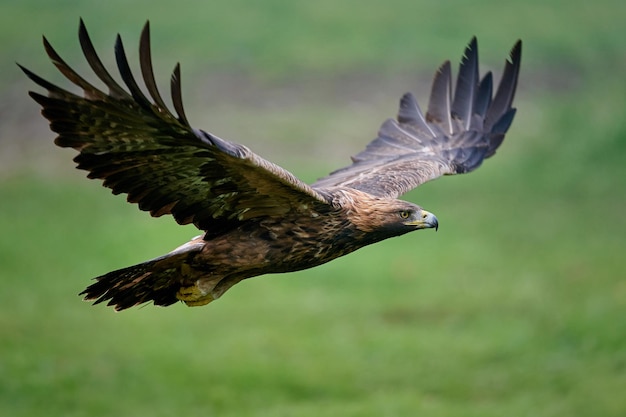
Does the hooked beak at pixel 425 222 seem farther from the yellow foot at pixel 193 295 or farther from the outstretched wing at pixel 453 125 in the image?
the outstretched wing at pixel 453 125

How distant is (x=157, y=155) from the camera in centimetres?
841

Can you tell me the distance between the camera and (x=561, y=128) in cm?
2439

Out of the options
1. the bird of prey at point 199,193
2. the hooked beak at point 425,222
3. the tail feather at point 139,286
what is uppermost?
the hooked beak at point 425,222

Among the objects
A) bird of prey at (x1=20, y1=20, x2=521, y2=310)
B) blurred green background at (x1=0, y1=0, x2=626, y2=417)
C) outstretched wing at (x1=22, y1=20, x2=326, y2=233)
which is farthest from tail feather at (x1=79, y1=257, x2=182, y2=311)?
blurred green background at (x1=0, y1=0, x2=626, y2=417)

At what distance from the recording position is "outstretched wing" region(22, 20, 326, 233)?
7.97 m

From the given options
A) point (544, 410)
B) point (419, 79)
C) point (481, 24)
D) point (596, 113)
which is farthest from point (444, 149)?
point (481, 24)

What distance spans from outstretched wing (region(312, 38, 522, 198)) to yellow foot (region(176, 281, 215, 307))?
2.42 m

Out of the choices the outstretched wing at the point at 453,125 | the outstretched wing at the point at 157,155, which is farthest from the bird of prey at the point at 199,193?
the outstretched wing at the point at 453,125

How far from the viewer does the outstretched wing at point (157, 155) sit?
7.97 metres

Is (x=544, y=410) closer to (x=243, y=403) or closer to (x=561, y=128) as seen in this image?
(x=243, y=403)

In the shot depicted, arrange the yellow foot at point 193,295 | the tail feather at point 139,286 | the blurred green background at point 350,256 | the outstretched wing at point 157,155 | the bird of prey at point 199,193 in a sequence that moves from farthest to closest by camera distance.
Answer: the blurred green background at point 350,256 < the yellow foot at point 193,295 < the tail feather at point 139,286 < the bird of prey at point 199,193 < the outstretched wing at point 157,155

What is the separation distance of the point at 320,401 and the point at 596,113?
10.8 metres

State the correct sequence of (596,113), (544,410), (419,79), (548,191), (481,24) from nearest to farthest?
(544,410)
(548,191)
(596,113)
(419,79)
(481,24)

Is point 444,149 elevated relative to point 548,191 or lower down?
lower down
